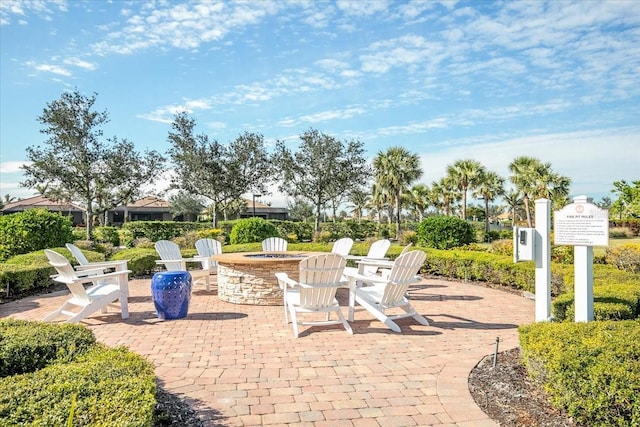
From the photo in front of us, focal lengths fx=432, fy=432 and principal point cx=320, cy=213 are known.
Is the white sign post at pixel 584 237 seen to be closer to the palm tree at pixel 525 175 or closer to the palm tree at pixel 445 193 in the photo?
the palm tree at pixel 525 175

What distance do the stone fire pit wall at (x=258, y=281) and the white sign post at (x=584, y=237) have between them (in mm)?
4104

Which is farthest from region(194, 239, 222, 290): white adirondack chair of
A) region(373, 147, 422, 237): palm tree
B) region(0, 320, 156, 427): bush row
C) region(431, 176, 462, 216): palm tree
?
region(431, 176, 462, 216): palm tree

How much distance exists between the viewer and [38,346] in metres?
3.16

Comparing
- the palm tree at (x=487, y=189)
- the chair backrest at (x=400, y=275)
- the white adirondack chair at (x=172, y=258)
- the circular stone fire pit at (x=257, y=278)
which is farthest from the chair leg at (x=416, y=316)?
the palm tree at (x=487, y=189)

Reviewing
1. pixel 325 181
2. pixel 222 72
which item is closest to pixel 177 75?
pixel 222 72

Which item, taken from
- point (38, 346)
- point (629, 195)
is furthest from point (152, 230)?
point (629, 195)

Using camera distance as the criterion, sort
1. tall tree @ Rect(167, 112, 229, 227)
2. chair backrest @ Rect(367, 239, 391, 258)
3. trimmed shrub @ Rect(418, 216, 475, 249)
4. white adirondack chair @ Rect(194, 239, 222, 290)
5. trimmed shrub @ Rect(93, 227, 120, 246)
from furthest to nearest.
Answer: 1. tall tree @ Rect(167, 112, 229, 227)
2. trimmed shrub @ Rect(93, 227, 120, 246)
3. trimmed shrub @ Rect(418, 216, 475, 249)
4. white adirondack chair @ Rect(194, 239, 222, 290)
5. chair backrest @ Rect(367, 239, 391, 258)

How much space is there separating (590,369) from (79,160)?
2358 cm

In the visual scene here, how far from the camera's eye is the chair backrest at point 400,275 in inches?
213

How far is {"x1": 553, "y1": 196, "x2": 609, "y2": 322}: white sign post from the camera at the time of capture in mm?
4078

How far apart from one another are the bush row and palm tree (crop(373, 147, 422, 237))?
86.3 ft

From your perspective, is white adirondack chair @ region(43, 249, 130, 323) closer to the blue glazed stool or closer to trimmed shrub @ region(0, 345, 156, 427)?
the blue glazed stool

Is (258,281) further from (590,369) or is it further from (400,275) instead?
(590,369)

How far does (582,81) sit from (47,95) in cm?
2212
